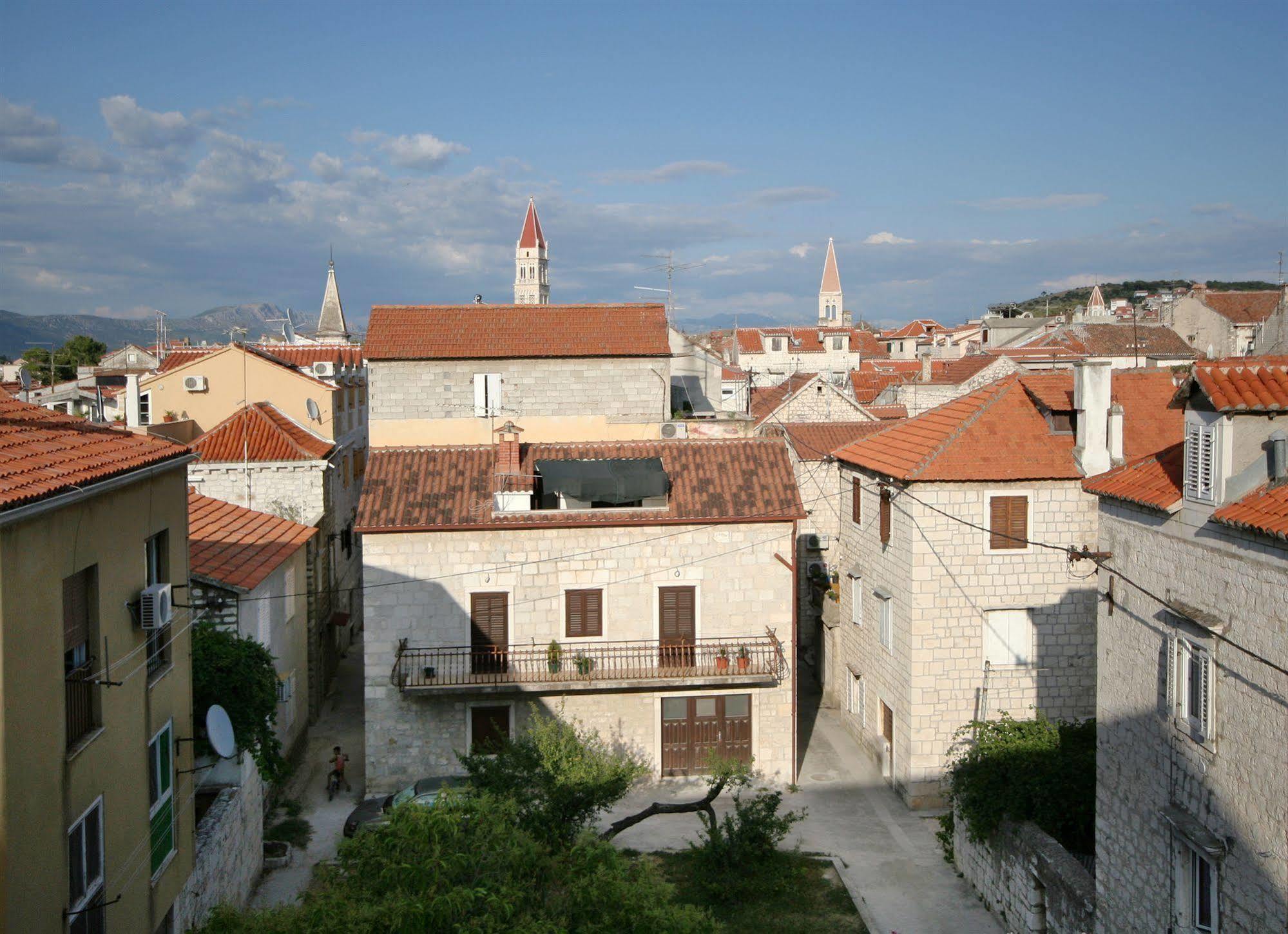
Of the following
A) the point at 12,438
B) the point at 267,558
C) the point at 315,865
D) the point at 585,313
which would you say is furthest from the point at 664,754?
the point at 12,438

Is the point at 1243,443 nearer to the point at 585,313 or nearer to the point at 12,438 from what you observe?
the point at 12,438

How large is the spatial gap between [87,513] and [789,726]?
15871 millimetres

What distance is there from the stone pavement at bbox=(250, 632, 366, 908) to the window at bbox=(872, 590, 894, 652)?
1182cm

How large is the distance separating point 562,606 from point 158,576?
1008 centimetres

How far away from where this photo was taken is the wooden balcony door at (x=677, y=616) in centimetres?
2306

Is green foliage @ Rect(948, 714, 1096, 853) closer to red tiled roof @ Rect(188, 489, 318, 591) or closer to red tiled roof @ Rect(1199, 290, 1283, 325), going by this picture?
Answer: red tiled roof @ Rect(188, 489, 318, 591)

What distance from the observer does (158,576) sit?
14.0 metres

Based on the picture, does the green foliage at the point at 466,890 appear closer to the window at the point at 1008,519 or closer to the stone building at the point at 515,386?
the window at the point at 1008,519

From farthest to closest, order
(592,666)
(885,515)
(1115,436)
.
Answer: (885,515) → (592,666) → (1115,436)

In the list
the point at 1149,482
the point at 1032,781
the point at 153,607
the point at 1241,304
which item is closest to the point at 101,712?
the point at 153,607

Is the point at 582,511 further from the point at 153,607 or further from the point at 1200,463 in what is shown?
the point at 1200,463

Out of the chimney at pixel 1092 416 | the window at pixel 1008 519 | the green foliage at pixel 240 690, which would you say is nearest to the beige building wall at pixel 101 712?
the green foliage at pixel 240 690

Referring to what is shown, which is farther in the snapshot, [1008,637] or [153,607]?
[1008,637]

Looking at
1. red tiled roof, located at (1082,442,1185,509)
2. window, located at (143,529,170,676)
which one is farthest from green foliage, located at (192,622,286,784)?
red tiled roof, located at (1082,442,1185,509)
